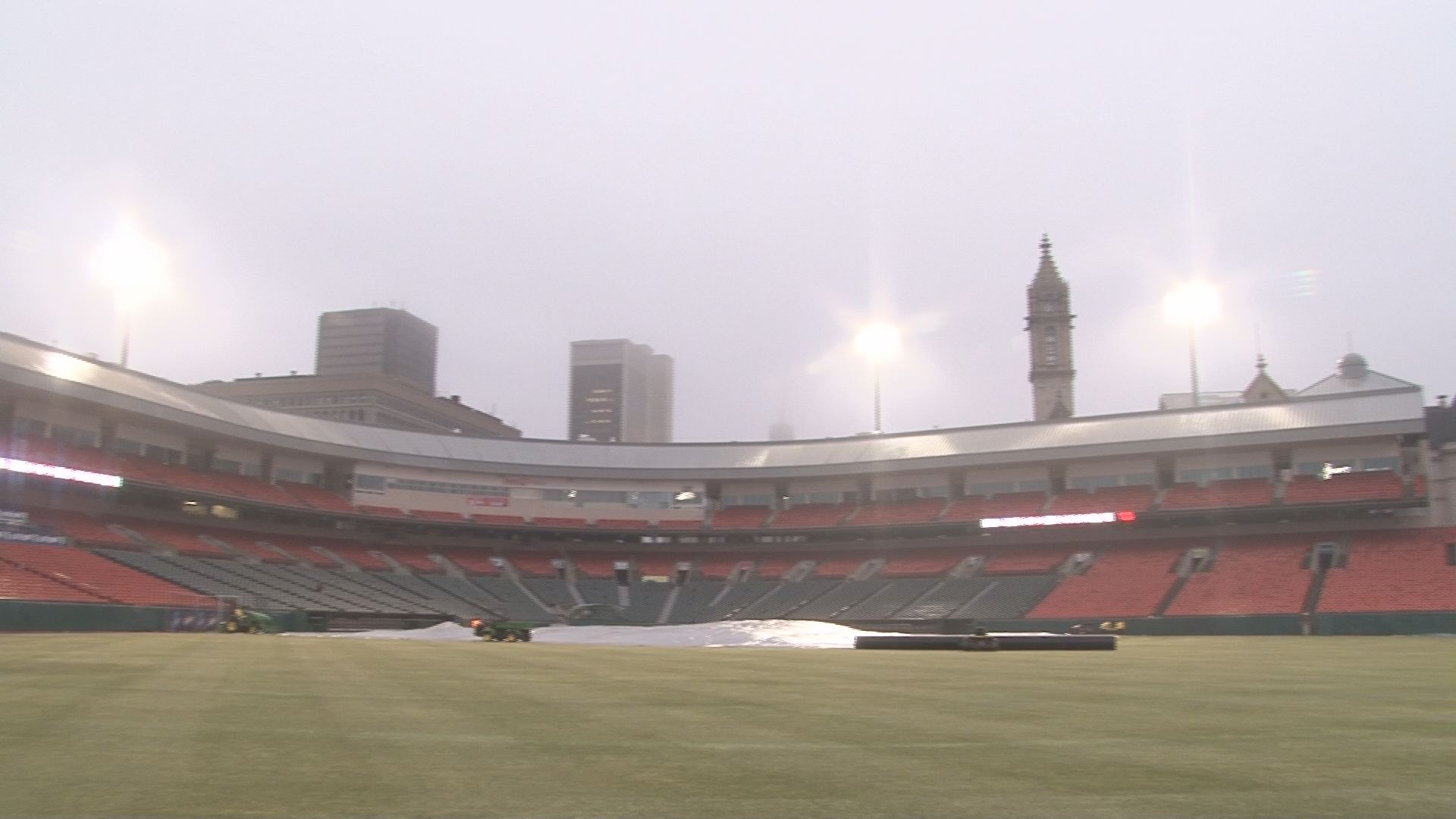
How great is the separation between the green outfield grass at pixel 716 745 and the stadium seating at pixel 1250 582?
4072 centimetres

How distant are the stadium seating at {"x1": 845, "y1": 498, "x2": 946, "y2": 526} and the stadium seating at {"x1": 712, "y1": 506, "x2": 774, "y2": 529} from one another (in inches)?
327

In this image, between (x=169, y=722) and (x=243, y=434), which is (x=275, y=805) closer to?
(x=169, y=722)

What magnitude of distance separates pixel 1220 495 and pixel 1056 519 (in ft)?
37.2

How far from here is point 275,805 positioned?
731cm

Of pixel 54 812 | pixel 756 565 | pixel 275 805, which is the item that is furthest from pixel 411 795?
pixel 756 565

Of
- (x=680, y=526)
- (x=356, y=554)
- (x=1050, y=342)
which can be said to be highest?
(x=1050, y=342)

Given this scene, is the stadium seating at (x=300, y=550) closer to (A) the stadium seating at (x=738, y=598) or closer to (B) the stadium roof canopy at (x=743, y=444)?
(B) the stadium roof canopy at (x=743, y=444)

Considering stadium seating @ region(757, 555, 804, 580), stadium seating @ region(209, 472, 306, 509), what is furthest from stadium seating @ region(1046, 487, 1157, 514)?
stadium seating @ region(209, 472, 306, 509)

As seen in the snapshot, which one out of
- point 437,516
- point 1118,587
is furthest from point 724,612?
point 1118,587

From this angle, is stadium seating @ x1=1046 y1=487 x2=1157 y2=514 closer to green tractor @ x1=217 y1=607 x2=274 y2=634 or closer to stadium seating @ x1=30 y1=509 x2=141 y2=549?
green tractor @ x1=217 y1=607 x2=274 y2=634

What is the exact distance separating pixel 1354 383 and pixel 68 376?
359 feet

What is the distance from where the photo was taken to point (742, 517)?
87.1 meters

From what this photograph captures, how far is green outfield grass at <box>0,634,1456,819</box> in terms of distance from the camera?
7.45m

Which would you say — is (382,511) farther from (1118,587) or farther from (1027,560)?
(1118,587)
